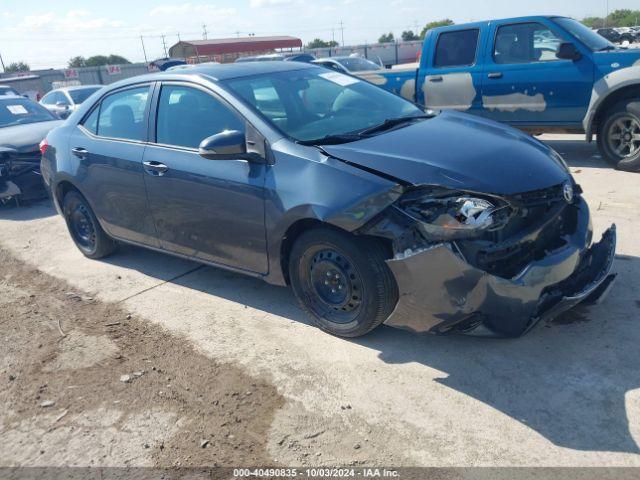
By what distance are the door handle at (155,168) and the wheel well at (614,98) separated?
551 cm

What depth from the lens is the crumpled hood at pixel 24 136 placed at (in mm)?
8164

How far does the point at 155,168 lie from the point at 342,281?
186 cm

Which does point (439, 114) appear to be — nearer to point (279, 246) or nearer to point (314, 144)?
point (314, 144)

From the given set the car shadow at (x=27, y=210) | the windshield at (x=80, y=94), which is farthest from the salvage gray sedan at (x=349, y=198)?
the windshield at (x=80, y=94)

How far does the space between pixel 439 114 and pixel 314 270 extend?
1.79 meters

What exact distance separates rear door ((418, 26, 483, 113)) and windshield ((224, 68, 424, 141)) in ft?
12.2

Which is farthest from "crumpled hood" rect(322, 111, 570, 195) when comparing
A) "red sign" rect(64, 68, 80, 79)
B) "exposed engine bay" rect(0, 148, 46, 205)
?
"red sign" rect(64, 68, 80, 79)

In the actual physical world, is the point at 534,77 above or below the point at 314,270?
above

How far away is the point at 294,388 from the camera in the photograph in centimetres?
336

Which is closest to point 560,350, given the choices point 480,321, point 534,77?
point 480,321

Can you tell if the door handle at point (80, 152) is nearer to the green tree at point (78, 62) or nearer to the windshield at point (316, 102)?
the windshield at point (316, 102)

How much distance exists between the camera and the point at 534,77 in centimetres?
756

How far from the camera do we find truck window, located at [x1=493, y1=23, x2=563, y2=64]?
7.51 meters

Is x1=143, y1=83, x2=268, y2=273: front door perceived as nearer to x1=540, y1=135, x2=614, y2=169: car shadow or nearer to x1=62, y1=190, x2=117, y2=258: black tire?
x1=62, y1=190, x2=117, y2=258: black tire
